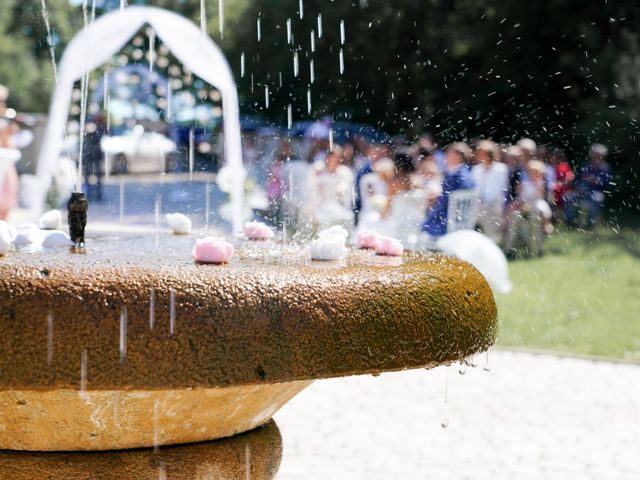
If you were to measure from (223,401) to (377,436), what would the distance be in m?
2.71

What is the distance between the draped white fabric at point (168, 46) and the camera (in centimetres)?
1424

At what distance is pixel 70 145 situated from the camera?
20.8 m

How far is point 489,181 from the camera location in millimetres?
12922

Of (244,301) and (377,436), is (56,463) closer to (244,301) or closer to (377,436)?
(244,301)

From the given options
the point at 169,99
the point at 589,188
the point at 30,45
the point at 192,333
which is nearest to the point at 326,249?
the point at 192,333

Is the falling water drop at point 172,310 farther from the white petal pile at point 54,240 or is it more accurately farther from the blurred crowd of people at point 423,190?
the blurred crowd of people at point 423,190

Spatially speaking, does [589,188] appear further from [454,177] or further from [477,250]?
[477,250]

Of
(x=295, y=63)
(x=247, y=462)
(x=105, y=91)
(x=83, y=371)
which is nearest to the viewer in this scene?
(x=83, y=371)

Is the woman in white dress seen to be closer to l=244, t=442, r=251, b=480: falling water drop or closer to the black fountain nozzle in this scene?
the black fountain nozzle

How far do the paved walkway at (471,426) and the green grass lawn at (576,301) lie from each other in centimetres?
148

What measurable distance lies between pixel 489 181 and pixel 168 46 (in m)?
5.18

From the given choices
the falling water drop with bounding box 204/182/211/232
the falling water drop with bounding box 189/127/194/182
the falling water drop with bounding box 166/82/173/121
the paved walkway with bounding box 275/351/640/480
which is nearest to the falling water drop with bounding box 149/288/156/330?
the paved walkway with bounding box 275/351/640/480

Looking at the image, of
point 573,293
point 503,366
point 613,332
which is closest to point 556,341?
point 613,332

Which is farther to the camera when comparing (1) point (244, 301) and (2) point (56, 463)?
(2) point (56, 463)
